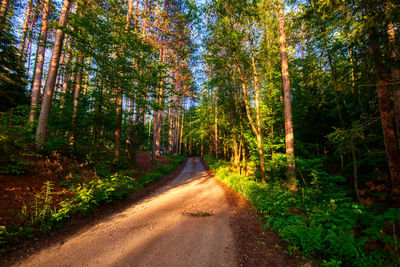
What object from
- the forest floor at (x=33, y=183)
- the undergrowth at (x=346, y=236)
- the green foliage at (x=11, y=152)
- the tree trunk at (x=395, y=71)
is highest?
the tree trunk at (x=395, y=71)

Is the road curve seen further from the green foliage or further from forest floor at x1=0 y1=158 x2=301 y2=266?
the green foliage

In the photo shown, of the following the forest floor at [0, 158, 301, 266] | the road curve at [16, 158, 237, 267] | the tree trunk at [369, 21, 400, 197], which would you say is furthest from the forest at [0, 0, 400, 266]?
the road curve at [16, 158, 237, 267]

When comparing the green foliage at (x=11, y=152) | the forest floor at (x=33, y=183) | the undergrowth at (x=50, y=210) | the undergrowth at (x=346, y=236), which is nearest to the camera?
the undergrowth at (x=346, y=236)

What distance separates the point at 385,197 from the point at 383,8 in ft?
18.9

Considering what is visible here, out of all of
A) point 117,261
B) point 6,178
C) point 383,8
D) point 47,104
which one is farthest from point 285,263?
point 47,104

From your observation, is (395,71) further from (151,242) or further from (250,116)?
(151,242)

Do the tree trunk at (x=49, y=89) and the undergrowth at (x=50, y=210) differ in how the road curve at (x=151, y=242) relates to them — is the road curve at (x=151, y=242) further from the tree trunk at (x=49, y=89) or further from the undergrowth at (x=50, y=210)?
the tree trunk at (x=49, y=89)

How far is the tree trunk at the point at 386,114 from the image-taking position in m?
4.22

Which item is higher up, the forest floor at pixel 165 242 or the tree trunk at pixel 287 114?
the tree trunk at pixel 287 114

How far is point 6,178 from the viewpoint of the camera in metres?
4.70

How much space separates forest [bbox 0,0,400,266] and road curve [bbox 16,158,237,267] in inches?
41.9

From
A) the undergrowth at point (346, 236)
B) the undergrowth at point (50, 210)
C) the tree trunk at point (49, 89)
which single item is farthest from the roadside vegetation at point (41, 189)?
the undergrowth at point (346, 236)

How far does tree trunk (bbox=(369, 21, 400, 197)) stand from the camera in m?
4.22

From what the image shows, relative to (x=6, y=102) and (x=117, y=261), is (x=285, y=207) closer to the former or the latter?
(x=117, y=261)
